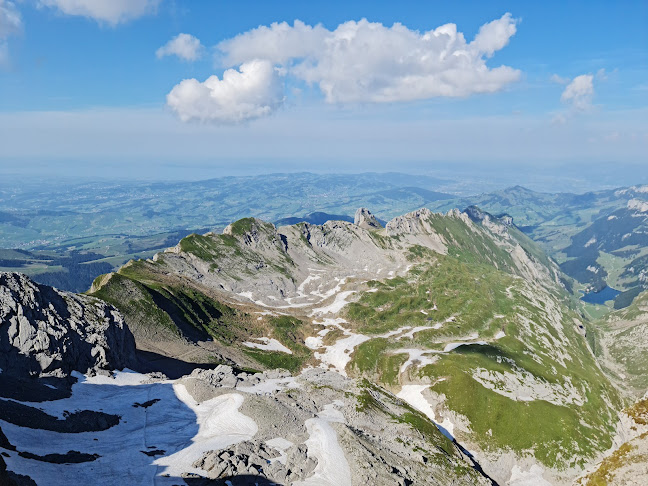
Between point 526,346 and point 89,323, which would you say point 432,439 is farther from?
point 526,346

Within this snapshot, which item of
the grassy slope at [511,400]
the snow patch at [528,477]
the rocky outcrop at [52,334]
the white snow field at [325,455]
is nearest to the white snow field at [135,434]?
the rocky outcrop at [52,334]

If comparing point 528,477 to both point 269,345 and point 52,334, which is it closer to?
point 269,345

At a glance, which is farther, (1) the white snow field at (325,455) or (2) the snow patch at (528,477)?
(2) the snow patch at (528,477)

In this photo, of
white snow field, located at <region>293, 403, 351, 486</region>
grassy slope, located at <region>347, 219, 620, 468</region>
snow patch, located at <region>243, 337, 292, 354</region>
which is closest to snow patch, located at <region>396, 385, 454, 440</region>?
grassy slope, located at <region>347, 219, 620, 468</region>

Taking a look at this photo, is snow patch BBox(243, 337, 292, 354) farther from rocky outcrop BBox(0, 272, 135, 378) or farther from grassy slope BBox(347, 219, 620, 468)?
rocky outcrop BBox(0, 272, 135, 378)

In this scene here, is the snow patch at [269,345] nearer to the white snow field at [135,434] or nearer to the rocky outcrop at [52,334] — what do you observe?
the rocky outcrop at [52,334]

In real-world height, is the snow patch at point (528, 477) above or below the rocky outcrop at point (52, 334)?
below

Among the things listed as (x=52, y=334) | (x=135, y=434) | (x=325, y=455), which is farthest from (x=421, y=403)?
(x=52, y=334)

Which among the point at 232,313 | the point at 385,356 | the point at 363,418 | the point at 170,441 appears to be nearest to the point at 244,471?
the point at 170,441
